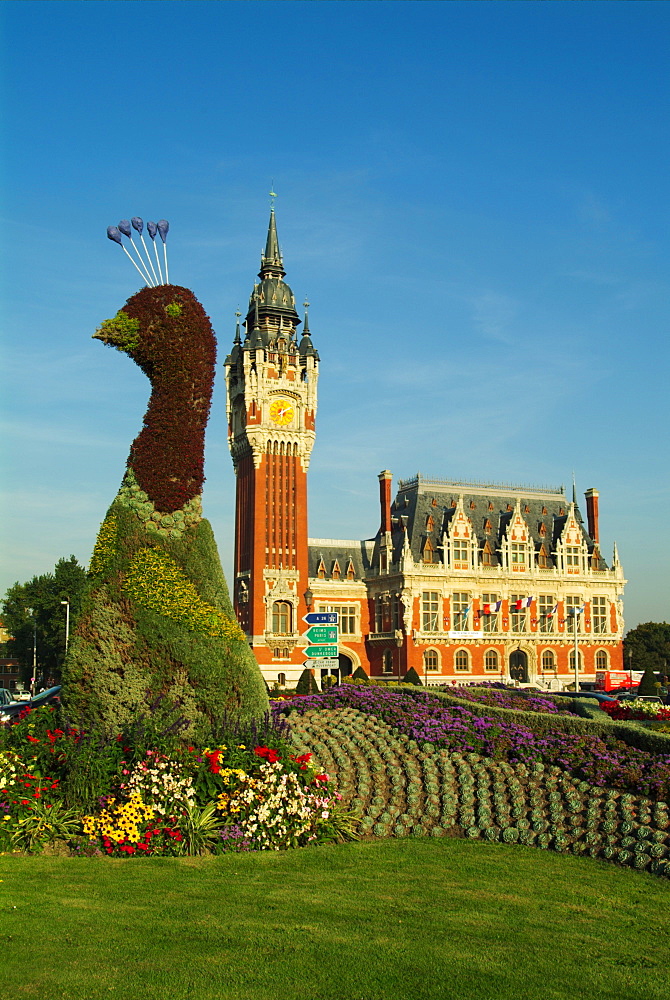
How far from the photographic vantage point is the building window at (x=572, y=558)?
274 feet

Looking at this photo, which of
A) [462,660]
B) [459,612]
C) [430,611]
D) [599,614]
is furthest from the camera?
[599,614]

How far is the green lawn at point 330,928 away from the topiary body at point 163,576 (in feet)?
11.3

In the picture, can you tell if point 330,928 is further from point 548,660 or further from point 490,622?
point 548,660

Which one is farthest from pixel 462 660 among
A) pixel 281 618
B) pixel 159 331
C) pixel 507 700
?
pixel 159 331

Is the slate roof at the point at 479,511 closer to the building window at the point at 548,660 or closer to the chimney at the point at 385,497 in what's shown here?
the chimney at the point at 385,497

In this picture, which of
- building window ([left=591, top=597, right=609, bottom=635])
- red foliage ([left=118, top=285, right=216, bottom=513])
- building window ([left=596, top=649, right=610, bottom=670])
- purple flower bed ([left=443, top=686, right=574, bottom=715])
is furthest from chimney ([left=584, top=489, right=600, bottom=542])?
red foliage ([left=118, top=285, right=216, bottom=513])

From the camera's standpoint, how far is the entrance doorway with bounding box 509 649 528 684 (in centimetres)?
7950

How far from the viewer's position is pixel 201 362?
18250 mm

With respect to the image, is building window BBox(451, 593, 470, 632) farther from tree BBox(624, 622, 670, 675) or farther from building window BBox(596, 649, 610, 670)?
tree BBox(624, 622, 670, 675)

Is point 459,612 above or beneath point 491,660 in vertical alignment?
above

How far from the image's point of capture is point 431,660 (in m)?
75.4

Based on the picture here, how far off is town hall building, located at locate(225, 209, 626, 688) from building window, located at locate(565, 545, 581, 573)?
9cm

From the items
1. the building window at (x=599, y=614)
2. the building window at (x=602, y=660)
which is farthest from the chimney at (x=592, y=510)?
the building window at (x=602, y=660)

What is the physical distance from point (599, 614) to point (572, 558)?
18.9 feet
